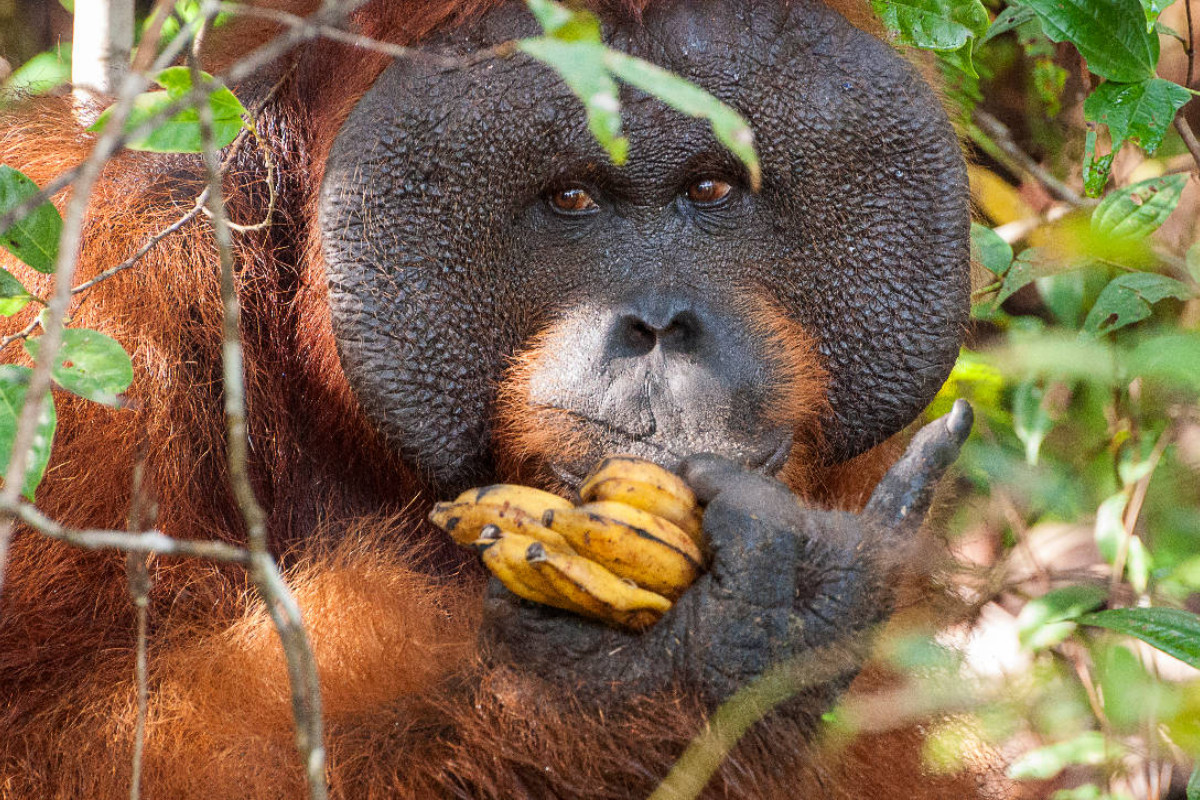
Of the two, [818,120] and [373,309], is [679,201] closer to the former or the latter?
[818,120]

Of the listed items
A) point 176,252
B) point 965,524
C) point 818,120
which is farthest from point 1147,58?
point 176,252

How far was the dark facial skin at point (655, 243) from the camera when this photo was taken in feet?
6.25

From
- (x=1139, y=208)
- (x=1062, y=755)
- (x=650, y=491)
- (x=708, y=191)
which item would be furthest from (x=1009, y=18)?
(x=650, y=491)

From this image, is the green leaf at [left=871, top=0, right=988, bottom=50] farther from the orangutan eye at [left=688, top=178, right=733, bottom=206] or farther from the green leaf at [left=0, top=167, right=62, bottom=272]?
the green leaf at [left=0, top=167, right=62, bottom=272]

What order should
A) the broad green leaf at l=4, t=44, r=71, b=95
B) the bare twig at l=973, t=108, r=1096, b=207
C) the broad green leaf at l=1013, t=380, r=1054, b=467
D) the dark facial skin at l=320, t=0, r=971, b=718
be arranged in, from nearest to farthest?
1. the dark facial skin at l=320, t=0, r=971, b=718
2. the broad green leaf at l=4, t=44, r=71, b=95
3. the broad green leaf at l=1013, t=380, r=1054, b=467
4. the bare twig at l=973, t=108, r=1096, b=207

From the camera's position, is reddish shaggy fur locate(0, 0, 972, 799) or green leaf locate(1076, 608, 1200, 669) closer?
reddish shaggy fur locate(0, 0, 972, 799)

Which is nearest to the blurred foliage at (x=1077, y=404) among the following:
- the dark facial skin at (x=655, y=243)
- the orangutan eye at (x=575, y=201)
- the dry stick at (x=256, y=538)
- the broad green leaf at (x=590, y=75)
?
the dark facial skin at (x=655, y=243)

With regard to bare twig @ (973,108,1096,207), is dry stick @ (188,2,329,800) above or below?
above

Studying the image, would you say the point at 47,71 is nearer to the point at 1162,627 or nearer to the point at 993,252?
the point at 993,252

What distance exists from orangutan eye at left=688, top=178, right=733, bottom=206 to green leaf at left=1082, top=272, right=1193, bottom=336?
1295 millimetres

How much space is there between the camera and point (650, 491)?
159 centimetres

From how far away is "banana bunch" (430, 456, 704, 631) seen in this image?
1523 millimetres

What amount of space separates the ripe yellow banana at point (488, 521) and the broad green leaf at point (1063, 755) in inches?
67.4

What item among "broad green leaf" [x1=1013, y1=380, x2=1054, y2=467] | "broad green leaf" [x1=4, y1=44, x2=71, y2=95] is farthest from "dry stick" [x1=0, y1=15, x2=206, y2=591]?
"broad green leaf" [x1=1013, y1=380, x2=1054, y2=467]
